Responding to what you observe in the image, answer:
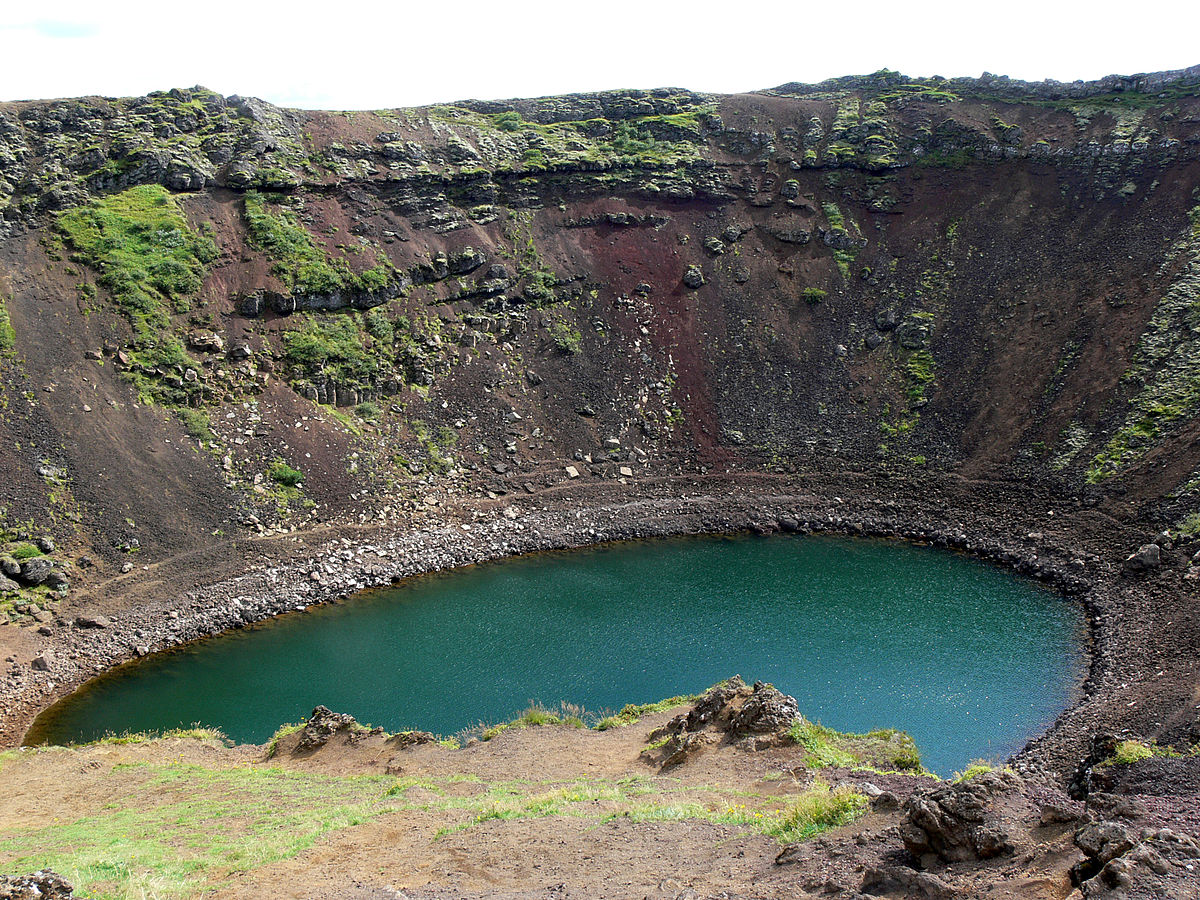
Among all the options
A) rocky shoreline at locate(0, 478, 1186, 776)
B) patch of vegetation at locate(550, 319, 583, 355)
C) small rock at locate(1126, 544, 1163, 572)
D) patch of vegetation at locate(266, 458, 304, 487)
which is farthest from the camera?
patch of vegetation at locate(550, 319, 583, 355)

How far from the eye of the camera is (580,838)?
55.9ft

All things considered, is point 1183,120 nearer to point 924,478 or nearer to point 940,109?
point 940,109

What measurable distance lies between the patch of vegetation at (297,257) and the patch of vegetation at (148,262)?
391 cm

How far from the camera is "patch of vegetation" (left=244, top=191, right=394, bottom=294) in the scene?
180 feet

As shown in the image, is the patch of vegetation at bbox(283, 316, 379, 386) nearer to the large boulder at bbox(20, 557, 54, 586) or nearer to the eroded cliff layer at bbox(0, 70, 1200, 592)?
the eroded cliff layer at bbox(0, 70, 1200, 592)

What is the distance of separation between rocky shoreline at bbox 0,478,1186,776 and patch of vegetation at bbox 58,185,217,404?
43.6 feet

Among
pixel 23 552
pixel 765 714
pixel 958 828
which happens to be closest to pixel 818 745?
pixel 765 714

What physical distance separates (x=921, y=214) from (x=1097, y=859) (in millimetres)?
62661

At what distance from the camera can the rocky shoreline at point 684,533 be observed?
3328cm

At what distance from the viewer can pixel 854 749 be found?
965 inches

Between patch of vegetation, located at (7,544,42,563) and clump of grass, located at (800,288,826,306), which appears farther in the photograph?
clump of grass, located at (800,288,826,306)

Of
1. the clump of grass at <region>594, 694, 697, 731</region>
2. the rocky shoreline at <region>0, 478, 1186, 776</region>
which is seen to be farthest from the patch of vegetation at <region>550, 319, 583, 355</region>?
the clump of grass at <region>594, 694, 697, 731</region>

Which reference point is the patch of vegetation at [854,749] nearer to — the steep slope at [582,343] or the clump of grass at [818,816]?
the clump of grass at [818,816]

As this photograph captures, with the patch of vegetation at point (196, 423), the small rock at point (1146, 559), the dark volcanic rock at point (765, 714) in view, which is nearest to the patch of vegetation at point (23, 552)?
the patch of vegetation at point (196, 423)
